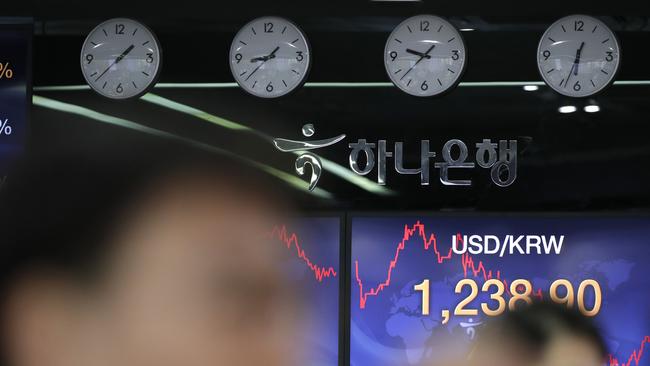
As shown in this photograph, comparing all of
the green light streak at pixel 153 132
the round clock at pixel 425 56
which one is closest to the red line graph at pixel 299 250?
the green light streak at pixel 153 132

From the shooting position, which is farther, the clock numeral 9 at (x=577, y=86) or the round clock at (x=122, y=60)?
the round clock at (x=122, y=60)

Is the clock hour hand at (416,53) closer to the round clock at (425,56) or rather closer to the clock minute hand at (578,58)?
the round clock at (425,56)

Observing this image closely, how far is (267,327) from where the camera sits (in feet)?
17.4

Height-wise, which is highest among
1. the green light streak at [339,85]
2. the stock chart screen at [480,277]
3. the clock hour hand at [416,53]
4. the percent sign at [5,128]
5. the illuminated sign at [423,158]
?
Answer: the clock hour hand at [416,53]

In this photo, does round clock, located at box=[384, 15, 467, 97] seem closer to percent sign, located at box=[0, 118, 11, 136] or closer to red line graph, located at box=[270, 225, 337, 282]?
red line graph, located at box=[270, 225, 337, 282]

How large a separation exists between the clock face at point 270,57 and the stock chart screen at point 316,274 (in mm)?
700

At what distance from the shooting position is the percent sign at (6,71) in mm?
5672

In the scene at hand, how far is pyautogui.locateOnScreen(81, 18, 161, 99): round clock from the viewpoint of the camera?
5.59 meters

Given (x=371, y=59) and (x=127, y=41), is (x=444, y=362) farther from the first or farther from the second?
(x=127, y=41)

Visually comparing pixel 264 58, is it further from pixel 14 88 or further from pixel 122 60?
pixel 14 88

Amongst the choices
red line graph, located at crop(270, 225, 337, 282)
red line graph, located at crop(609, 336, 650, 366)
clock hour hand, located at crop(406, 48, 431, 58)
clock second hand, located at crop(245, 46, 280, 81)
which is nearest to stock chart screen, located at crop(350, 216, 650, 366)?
red line graph, located at crop(609, 336, 650, 366)

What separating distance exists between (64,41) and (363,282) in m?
1.99

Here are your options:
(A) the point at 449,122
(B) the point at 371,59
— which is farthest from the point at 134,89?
(A) the point at 449,122

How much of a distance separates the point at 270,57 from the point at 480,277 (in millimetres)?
1510
